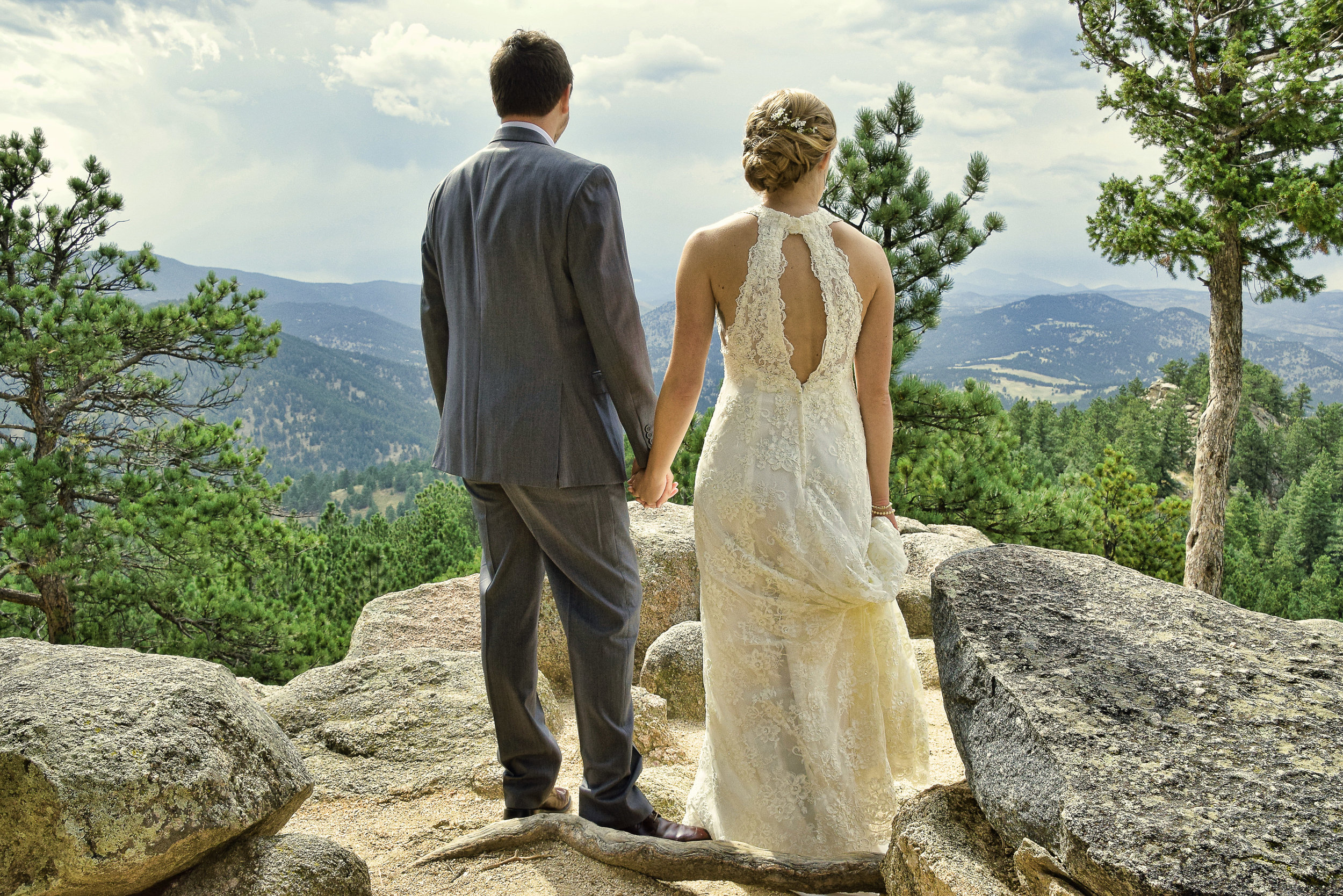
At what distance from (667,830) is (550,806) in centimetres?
44

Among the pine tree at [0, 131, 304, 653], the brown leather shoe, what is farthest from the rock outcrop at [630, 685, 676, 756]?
the pine tree at [0, 131, 304, 653]

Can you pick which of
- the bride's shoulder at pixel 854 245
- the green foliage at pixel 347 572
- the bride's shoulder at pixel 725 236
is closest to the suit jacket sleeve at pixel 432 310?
the bride's shoulder at pixel 725 236

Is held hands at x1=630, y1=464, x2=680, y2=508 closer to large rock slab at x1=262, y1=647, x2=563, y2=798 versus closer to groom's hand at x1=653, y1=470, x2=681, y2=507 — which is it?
groom's hand at x1=653, y1=470, x2=681, y2=507

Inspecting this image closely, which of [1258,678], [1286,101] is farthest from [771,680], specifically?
[1286,101]

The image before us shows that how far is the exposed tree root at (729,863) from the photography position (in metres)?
2.30

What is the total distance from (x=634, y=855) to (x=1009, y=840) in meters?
1.06

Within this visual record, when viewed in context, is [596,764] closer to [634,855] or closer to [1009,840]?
[634,855]

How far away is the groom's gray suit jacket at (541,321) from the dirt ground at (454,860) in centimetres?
115

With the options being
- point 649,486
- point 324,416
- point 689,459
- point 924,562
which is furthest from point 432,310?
point 324,416

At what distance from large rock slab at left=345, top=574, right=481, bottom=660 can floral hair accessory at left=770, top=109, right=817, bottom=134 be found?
3.77 metres

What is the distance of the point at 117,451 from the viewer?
10.7 m

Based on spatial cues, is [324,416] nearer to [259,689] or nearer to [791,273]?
[259,689]

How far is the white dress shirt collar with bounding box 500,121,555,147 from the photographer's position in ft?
7.95

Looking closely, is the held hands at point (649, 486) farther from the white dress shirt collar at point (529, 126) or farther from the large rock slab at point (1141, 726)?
the white dress shirt collar at point (529, 126)
